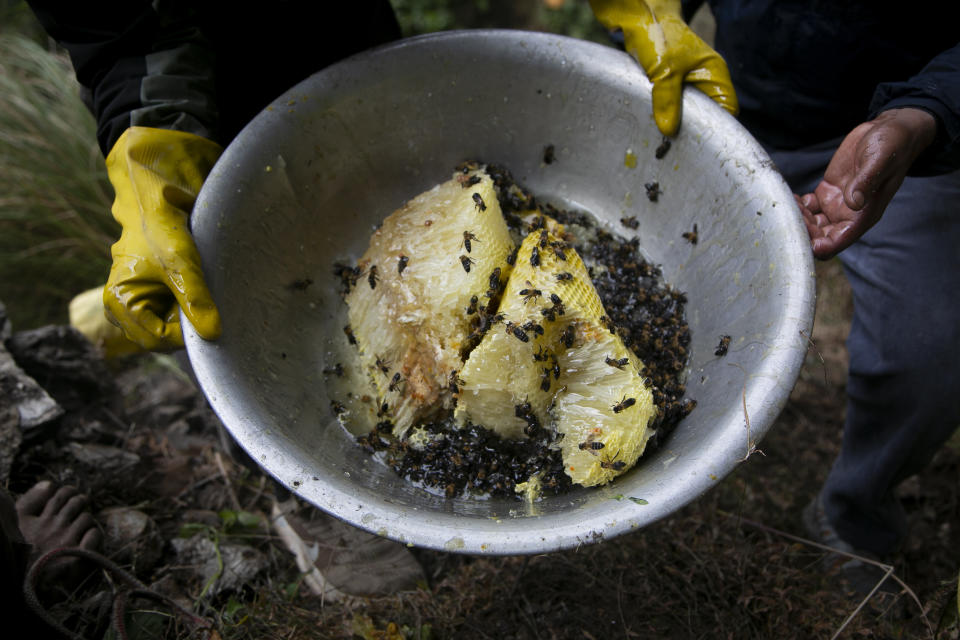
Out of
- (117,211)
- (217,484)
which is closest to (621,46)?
(117,211)

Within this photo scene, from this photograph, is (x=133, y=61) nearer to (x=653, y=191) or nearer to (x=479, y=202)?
(x=479, y=202)

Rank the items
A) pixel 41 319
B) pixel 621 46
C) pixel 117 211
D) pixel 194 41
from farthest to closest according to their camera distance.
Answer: pixel 41 319 < pixel 621 46 < pixel 194 41 < pixel 117 211

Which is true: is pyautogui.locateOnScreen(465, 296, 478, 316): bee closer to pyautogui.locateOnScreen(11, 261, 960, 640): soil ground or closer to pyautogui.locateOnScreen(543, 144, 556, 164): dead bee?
pyautogui.locateOnScreen(543, 144, 556, 164): dead bee

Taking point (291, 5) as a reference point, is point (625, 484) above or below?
below

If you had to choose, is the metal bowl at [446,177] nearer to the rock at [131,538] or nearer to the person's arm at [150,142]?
the person's arm at [150,142]

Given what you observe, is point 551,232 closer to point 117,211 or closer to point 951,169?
point 951,169

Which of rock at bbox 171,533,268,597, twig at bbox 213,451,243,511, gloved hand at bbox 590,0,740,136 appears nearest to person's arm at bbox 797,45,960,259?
gloved hand at bbox 590,0,740,136

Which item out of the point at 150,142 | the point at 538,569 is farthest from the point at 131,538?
the point at 538,569
